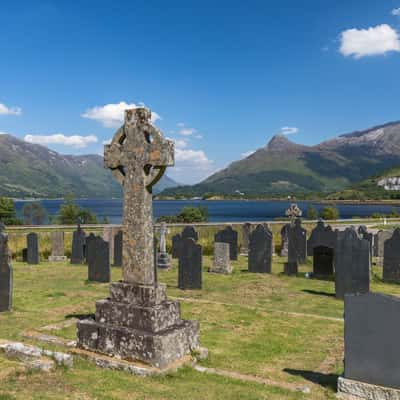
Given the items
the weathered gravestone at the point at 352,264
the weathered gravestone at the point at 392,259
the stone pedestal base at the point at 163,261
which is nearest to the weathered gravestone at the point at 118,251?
the stone pedestal base at the point at 163,261

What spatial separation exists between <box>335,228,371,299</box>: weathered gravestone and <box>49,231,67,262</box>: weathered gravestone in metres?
12.0

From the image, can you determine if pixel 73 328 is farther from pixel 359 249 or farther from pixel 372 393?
pixel 359 249

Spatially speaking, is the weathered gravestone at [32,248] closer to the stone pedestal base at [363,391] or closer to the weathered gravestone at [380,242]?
the weathered gravestone at [380,242]

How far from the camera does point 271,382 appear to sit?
5.19 metres

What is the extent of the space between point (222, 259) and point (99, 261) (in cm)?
438

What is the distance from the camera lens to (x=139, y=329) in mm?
5668

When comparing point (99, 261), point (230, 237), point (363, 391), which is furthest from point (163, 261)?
point (363, 391)

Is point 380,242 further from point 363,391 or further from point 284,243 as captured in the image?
point 363,391

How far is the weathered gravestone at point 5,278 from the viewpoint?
29.5ft

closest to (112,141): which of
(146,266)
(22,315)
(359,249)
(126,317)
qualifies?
(146,266)

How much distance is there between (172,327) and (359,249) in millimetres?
6558

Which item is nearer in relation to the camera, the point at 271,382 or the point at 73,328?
the point at 271,382

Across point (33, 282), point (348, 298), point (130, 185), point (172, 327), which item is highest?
point (130, 185)

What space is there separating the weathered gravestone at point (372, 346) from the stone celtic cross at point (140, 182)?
8.98 feet
